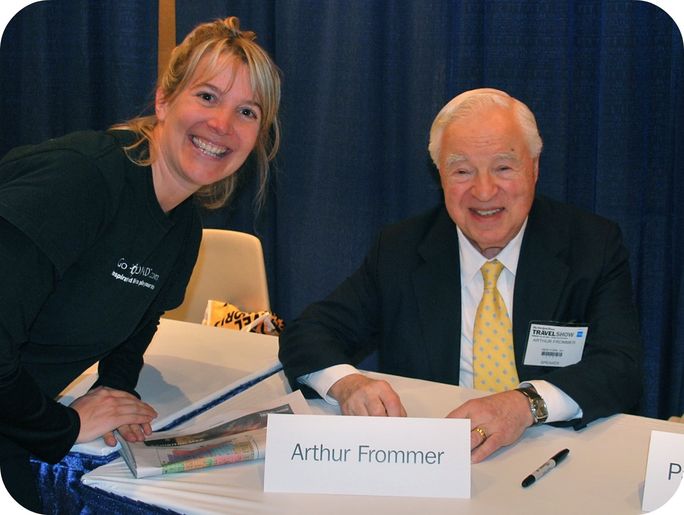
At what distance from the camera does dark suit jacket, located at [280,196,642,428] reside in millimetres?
2160

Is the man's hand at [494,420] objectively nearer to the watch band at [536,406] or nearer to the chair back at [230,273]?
the watch band at [536,406]

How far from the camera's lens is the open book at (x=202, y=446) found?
1645 mm

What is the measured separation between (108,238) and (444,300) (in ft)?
3.19

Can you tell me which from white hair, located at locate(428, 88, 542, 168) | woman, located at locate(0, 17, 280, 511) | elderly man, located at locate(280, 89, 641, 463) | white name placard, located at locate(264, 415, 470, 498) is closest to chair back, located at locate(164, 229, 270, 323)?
elderly man, located at locate(280, 89, 641, 463)

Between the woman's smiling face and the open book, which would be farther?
the woman's smiling face

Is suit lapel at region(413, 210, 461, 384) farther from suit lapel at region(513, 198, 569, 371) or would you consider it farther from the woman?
the woman

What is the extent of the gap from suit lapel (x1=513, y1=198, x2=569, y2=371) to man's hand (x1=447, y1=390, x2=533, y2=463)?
442 mm

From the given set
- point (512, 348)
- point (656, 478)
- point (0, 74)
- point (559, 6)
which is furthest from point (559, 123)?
point (0, 74)

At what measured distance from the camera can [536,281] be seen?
2.27 metres

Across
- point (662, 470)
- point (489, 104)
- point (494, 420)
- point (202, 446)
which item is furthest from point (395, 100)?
point (662, 470)

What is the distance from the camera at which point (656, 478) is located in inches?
58.9

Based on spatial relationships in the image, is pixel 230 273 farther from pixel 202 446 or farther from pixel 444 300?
pixel 202 446

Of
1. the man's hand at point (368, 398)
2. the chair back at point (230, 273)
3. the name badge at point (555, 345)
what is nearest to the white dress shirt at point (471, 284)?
the name badge at point (555, 345)

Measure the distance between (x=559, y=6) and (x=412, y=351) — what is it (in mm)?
1713
